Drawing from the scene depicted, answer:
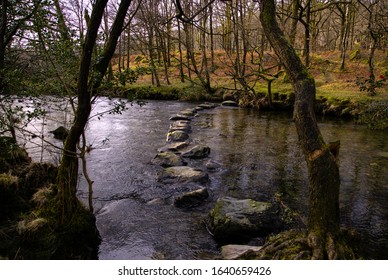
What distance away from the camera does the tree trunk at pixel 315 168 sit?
426cm

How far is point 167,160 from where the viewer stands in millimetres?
10234

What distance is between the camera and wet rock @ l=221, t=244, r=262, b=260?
4727mm

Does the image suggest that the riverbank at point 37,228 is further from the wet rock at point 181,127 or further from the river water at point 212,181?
the wet rock at point 181,127

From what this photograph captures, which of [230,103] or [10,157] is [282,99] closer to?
[230,103]

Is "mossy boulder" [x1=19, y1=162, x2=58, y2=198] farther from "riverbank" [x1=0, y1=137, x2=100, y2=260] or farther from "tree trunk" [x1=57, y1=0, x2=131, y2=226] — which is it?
"tree trunk" [x1=57, y1=0, x2=131, y2=226]

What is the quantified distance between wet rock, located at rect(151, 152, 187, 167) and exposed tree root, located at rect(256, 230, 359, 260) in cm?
559

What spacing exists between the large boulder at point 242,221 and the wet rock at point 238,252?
1.76 feet

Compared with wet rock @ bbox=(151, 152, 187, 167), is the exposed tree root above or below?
above

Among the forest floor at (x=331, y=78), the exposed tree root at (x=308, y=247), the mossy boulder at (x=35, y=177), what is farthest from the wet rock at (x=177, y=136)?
the exposed tree root at (x=308, y=247)

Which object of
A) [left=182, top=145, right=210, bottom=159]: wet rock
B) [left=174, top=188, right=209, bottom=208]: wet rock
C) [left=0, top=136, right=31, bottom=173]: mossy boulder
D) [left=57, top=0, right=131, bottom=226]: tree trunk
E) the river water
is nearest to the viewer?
[left=57, top=0, right=131, bottom=226]: tree trunk

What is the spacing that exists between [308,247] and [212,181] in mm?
4753

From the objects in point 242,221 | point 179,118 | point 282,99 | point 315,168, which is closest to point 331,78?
point 282,99

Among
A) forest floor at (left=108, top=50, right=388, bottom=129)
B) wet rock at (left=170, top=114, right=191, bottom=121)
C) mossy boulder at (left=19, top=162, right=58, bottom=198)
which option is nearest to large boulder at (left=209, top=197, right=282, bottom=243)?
mossy boulder at (left=19, top=162, right=58, bottom=198)
